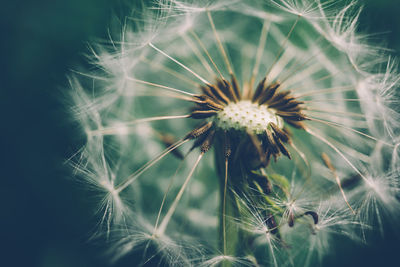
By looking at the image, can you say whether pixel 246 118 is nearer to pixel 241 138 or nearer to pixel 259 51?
pixel 241 138

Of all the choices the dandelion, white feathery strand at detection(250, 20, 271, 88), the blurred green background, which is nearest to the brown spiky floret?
the dandelion

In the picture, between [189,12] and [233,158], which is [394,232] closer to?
[233,158]

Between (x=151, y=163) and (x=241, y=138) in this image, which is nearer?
(x=241, y=138)

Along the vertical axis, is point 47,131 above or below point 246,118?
below

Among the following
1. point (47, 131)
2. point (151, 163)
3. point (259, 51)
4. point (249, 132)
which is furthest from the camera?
point (47, 131)

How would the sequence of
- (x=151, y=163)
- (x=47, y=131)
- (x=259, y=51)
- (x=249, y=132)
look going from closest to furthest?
1. (x=249, y=132)
2. (x=151, y=163)
3. (x=259, y=51)
4. (x=47, y=131)

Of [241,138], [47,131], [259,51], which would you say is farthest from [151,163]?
[47,131]

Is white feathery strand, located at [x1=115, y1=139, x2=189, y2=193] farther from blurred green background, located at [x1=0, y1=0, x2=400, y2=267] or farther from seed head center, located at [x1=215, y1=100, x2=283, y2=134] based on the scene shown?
blurred green background, located at [x1=0, y1=0, x2=400, y2=267]

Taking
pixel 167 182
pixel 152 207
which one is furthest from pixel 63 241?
pixel 167 182

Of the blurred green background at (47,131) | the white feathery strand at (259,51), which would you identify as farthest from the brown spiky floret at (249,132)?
the blurred green background at (47,131)

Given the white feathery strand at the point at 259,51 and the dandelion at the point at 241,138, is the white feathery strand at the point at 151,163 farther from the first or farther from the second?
the white feathery strand at the point at 259,51
